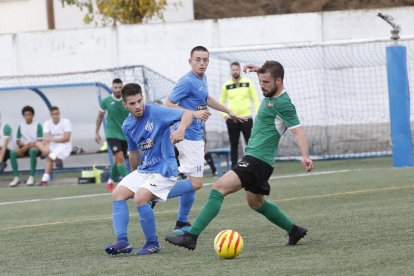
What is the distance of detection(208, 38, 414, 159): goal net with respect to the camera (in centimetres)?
2114

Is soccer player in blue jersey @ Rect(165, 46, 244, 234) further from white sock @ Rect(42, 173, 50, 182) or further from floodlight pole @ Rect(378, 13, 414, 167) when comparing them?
white sock @ Rect(42, 173, 50, 182)

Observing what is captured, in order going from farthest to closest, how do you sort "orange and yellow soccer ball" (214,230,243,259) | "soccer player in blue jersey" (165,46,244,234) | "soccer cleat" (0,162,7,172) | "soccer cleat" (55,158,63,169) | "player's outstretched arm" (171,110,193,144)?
"soccer cleat" (0,162,7,172), "soccer cleat" (55,158,63,169), "soccer player in blue jersey" (165,46,244,234), "player's outstretched arm" (171,110,193,144), "orange and yellow soccer ball" (214,230,243,259)

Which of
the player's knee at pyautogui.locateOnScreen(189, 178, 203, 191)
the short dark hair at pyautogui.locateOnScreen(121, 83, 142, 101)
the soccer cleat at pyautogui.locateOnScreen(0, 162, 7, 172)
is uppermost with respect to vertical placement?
the short dark hair at pyautogui.locateOnScreen(121, 83, 142, 101)

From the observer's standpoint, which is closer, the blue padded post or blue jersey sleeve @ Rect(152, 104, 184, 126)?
blue jersey sleeve @ Rect(152, 104, 184, 126)

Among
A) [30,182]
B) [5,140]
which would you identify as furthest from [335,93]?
[5,140]

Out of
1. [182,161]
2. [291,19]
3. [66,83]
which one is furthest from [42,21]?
[182,161]

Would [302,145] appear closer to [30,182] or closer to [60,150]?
[30,182]

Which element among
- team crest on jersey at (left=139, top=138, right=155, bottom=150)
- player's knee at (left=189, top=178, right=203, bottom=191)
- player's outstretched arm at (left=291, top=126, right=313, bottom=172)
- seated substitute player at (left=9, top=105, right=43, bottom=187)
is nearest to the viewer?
player's outstretched arm at (left=291, top=126, right=313, bottom=172)

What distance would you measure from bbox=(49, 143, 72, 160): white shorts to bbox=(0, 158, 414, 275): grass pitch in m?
3.10

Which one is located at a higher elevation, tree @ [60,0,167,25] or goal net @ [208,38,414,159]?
tree @ [60,0,167,25]

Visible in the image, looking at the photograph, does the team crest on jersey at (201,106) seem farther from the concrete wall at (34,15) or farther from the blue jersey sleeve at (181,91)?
the concrete wall at (34,15)

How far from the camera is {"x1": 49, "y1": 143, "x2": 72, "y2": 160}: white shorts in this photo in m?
20.2

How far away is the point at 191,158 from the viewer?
434 inches

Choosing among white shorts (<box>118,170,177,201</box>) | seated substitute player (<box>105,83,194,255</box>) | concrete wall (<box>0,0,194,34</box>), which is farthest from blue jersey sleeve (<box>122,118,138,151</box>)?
concrete wall (<box>0,0,194,34</box>)
